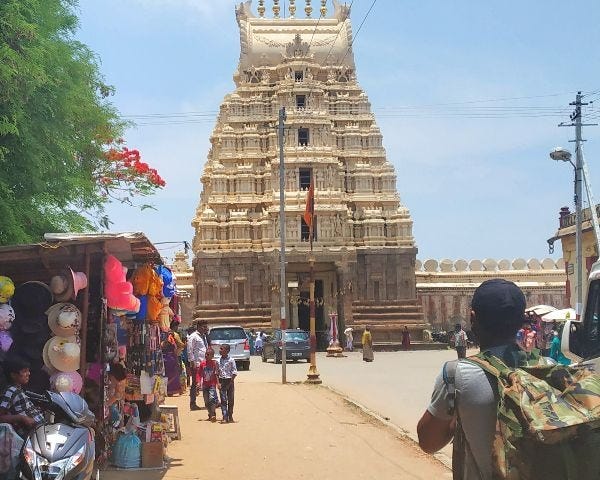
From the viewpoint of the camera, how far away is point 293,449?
11.7m

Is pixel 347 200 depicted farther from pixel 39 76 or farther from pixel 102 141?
pixel 39 76

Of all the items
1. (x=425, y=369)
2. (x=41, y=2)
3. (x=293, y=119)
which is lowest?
(x=425, y=369)

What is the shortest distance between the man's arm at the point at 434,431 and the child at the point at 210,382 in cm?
1139

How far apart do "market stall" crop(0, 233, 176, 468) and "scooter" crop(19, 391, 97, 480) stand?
3.86 ft

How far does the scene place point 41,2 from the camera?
12039mm

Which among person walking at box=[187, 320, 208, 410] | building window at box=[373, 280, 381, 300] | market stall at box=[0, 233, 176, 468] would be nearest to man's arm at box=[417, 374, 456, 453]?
market stall at box=[0, 233, 176, 468]

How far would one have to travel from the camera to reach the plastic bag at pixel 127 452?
9922 mm

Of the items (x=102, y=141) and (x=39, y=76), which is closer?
(x=39, y=76)

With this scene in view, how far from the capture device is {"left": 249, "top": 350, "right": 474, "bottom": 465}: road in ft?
53.8

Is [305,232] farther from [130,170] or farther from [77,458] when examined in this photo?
[77,458]

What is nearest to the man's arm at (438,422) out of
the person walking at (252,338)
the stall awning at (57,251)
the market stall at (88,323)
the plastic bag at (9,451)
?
the plastic bag at (9,451)

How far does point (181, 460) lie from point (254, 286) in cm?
3440

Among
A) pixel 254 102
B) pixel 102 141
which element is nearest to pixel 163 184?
pixel 102 141

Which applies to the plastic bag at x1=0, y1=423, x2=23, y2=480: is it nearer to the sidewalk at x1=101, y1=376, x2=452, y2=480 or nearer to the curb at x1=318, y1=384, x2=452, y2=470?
the sidewalk at x1=101, y1=376, x2=452, y2=480
